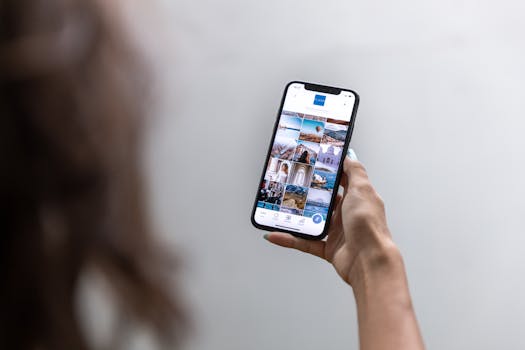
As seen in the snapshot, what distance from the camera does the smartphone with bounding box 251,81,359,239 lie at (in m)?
0.85

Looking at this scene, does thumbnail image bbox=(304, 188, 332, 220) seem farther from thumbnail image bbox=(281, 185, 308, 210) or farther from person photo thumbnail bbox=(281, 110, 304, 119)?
person photo thumbnail bbox=(281, 110, 304, 119)

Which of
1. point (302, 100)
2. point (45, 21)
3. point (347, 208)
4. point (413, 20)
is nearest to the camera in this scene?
point (45, 21)

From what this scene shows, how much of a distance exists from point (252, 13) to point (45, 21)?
0.81 m

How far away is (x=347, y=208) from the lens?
0.75 meters

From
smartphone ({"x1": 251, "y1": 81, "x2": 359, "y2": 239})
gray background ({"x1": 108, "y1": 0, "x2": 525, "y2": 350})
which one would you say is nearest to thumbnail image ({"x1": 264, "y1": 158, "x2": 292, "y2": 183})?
smartphone ({"x1": 251, "y1": 81, "x2": 359, "y2": 239})

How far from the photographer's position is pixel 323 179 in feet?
2.80

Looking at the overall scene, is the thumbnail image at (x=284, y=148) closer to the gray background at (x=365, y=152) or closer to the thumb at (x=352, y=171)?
the thumb at (x=352, y=171)

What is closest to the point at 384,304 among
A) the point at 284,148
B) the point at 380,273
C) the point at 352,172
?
the point at 380,273

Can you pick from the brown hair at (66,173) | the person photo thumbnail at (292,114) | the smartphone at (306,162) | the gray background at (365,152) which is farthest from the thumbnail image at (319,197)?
the brown hair at (66,173)

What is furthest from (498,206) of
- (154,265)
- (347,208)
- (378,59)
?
(154,265)

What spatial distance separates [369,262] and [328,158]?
23cm

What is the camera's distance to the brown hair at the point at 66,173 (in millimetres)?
288

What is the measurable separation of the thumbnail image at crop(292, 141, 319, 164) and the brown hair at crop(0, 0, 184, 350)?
527mm

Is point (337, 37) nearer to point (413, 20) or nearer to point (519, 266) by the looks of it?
point (413, 20)
